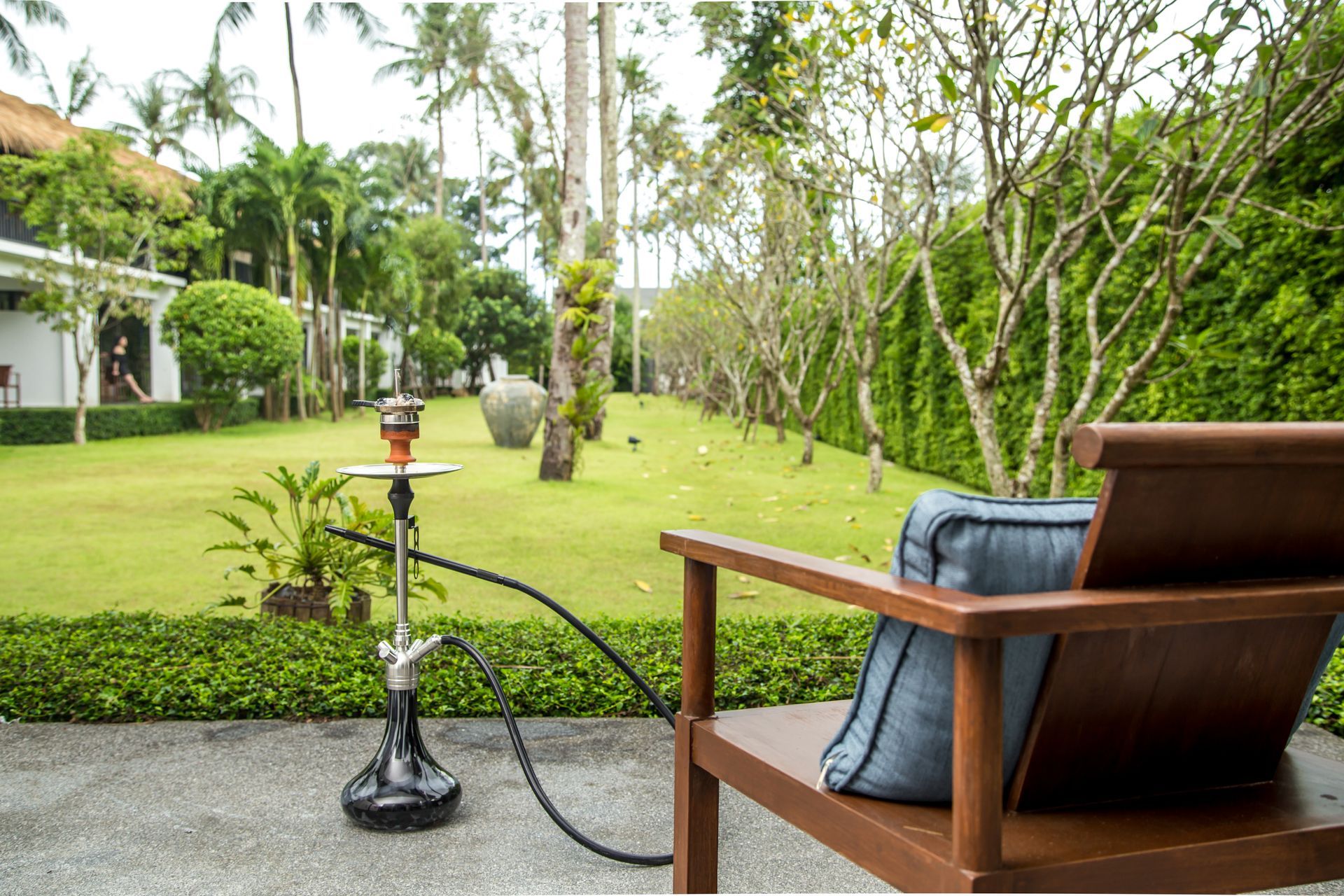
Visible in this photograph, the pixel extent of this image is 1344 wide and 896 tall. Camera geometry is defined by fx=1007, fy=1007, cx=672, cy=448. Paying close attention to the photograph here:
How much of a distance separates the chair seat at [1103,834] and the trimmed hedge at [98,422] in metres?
14.8

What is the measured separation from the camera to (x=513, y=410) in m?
12.7

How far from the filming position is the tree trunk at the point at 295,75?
2184cm

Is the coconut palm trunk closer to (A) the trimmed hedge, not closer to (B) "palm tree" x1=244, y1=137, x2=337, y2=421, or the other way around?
(B) "palm tree" x1=244, y1=137, x2=337, y2=421

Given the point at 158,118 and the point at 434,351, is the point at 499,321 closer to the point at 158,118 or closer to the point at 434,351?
the point at 434,351

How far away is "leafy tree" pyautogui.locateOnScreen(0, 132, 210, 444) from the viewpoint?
12.7 m

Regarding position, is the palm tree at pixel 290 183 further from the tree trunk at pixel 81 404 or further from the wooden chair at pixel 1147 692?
the wooden chair at pixel 1147 692

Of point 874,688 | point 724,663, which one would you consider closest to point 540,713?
point 724,663

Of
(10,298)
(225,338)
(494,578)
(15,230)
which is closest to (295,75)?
(10,298)

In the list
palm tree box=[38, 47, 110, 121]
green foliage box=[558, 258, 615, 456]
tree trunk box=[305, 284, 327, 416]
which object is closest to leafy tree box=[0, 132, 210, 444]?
tree trunk box=[305, 284, 327, 416]

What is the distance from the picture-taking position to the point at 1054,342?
5.45 meters

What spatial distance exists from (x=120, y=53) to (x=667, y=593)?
58.8ft

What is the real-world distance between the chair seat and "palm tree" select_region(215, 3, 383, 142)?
2201cm

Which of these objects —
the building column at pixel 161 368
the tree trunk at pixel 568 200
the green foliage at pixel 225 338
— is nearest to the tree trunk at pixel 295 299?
the green foliage at pixel 225 338

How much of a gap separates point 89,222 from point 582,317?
7.90 m
